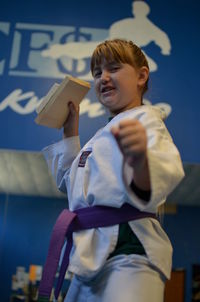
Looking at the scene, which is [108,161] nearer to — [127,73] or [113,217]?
[113,217]

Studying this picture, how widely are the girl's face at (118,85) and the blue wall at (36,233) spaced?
1079mm

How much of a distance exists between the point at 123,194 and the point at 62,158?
1.12ft

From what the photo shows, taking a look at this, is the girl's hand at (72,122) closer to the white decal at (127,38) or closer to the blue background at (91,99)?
the blue background at (91,99)

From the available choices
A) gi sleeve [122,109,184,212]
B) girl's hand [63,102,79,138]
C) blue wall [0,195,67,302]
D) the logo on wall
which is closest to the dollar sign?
the logo on wall

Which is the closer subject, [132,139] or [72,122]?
[132,139]

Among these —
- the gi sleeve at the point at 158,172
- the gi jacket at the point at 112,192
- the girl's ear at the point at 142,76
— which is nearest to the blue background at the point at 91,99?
the girl's ear at the point at 142,76

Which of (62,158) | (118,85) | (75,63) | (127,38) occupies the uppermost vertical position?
(127,38)

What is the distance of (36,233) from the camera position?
1.93 m

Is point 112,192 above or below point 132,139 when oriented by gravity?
below

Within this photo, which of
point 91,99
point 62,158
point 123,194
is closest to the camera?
point 123,194

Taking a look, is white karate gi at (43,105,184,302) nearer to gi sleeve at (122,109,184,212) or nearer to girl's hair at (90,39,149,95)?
gi sleeve at (122,109,184,212)

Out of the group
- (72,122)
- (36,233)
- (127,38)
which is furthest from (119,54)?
(36,233)

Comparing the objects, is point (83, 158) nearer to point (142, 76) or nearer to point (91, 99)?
point (142, 76)

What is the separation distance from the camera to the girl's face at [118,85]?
3.09ft
